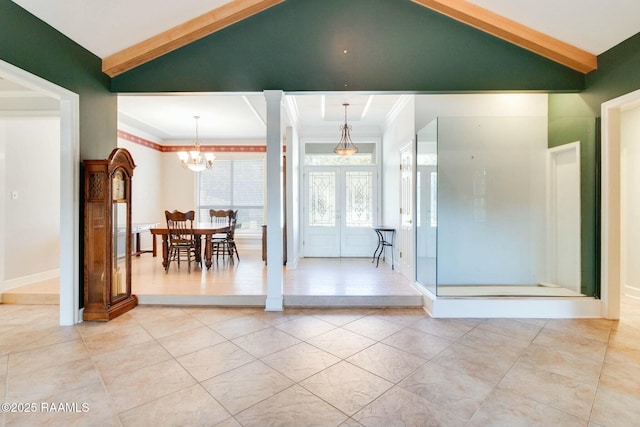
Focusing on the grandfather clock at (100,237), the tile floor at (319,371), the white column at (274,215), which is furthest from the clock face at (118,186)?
the white column at (274,215)

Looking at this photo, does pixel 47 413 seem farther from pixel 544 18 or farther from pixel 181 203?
pixel 181 203

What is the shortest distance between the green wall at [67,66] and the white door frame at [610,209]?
5376 millimetres

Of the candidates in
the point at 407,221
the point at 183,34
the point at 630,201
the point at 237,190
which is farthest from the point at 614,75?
the point at 237,190

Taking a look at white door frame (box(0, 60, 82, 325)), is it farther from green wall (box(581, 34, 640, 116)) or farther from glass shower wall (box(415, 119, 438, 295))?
green wall (box(581, 34, 640, 116))

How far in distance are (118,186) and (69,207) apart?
49 cm

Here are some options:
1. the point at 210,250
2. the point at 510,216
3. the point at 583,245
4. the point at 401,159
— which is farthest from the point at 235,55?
the point at 583,245

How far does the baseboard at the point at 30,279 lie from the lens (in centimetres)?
411

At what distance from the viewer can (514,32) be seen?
329cm

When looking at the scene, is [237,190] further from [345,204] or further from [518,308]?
[518,308]

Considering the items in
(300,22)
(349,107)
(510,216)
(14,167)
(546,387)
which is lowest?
(546,387)

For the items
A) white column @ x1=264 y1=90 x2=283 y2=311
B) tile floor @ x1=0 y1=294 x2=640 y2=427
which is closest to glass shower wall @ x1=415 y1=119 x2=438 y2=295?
tile floor @ x1=0 y1=294 x2=640 y2=427

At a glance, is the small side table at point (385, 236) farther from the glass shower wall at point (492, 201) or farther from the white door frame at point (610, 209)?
the white door frame at point (610, 209)

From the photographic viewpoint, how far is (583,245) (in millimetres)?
3684

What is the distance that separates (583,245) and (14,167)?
7.28 meters
